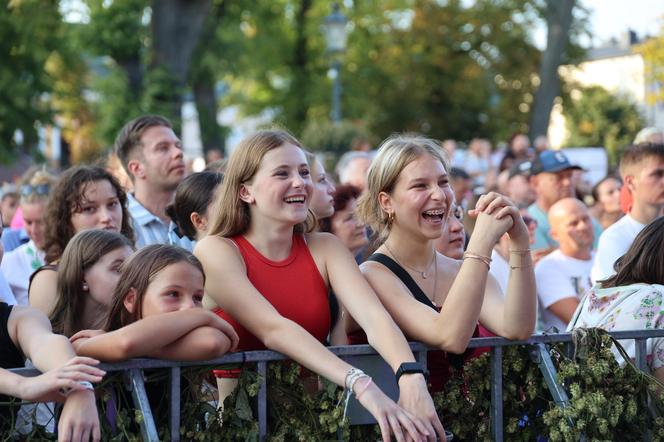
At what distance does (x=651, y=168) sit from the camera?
23.2 feet

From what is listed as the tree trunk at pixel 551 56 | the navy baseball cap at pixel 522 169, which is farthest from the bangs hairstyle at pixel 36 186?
the tree trunk at pixel 551 56

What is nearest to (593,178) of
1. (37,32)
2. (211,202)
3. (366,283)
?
(37,32)

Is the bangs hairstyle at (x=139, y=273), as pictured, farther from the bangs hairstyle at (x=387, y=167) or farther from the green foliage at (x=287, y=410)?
the bangs hairstyle at (x=387, y=167)

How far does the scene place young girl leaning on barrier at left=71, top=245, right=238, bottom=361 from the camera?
346 cm

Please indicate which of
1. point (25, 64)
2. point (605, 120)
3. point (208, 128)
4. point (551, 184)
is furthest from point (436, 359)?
point (605, 120)

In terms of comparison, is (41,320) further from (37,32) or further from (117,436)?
(37,32)

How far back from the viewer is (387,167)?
14.8ft

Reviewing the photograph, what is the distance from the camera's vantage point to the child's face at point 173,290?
→ 3.97 m

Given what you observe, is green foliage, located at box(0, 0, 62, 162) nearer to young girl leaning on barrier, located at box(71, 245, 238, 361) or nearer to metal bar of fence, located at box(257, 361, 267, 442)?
young girl leaning on barrier, located at box(71, 245, 238, 361)

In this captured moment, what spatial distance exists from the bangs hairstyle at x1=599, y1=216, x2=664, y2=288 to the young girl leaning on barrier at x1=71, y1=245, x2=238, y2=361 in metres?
1.92

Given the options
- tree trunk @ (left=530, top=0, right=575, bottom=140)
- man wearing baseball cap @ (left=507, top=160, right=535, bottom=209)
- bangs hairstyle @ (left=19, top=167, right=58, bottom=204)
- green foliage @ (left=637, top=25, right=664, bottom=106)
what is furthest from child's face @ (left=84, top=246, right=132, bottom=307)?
tree trunk @ (left=530, top=0, right=575, bottom=140)

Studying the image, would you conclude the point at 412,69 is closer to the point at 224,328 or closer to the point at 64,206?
the point at 64,206

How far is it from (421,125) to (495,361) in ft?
125

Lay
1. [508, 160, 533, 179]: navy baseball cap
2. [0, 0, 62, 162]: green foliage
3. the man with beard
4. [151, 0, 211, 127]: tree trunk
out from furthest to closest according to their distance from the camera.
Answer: [151, 0, 211, 127]: tree trunk < [0, 0, 62, 162]: green foliage < [508, 160, 533, 179]: navy baseball cap < the man with beard
